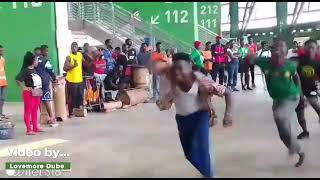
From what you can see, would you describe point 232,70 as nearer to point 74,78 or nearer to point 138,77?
point 138,77

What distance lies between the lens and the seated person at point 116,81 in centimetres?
1316

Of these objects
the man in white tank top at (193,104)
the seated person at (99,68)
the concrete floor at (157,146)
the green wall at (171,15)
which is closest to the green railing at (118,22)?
the green wall at (171,15)

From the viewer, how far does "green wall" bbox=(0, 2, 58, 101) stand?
14.3 metres

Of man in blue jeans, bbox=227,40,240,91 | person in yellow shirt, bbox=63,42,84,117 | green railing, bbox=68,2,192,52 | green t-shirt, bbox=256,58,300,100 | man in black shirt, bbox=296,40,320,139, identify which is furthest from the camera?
green railing, bbox=68,2,192,52

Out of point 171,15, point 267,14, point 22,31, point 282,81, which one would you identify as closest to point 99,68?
point 22,31

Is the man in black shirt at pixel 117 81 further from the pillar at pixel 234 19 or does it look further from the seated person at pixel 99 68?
the pillar at pixel 234 19

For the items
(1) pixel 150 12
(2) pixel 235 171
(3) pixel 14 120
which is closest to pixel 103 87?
(3) pixel 14 120

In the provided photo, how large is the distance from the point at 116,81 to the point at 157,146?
5751 mm

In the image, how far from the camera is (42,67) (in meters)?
10.1

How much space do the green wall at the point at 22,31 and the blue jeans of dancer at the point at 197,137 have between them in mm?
9395

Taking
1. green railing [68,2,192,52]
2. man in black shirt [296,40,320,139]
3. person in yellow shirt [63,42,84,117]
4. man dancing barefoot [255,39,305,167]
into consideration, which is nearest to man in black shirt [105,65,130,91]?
person in yellow shirt [63,42,84,117]

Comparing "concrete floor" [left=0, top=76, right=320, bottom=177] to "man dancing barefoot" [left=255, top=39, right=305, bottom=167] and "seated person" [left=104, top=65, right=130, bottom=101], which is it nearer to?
"man dancing barefoot" [left=255, top=39, right=305, bottom=167]

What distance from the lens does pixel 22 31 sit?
48.5ft

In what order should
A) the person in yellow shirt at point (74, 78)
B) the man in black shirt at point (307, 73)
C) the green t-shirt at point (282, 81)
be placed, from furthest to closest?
the person in yellow shirt at point (74, 78) → the man in black shirt at point (307, 73) → the green t-shirt at point (282, 81)
